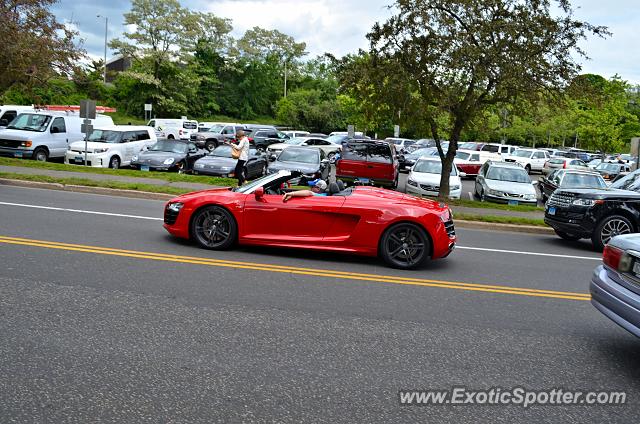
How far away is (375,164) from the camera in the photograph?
1933 cm

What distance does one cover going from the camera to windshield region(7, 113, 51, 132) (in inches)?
872

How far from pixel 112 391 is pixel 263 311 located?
6.58 feet

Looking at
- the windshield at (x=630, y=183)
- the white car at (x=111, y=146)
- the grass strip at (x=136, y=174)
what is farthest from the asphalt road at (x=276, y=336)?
the white car at (x=111, y=146)

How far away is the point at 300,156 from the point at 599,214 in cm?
1132

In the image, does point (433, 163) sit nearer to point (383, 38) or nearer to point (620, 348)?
point (383, 38)

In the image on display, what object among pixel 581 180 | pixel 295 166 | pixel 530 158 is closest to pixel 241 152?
pixel 295 166

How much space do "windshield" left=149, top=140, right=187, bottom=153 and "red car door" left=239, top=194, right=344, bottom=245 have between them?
14510 millimetres

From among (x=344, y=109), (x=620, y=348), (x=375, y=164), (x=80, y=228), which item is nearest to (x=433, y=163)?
(x=375, y=164)

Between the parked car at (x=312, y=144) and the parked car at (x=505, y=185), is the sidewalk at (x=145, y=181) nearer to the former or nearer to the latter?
the parked car at (x=505, y=185)

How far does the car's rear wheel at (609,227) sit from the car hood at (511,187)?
804cm

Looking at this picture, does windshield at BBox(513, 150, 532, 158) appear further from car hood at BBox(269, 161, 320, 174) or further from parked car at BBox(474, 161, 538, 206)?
car hood at BBox(269, 161, 320, 174)

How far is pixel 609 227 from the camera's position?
11.2 m

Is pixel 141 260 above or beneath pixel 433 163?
beneath

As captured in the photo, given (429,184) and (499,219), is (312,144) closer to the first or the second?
(429,184)
